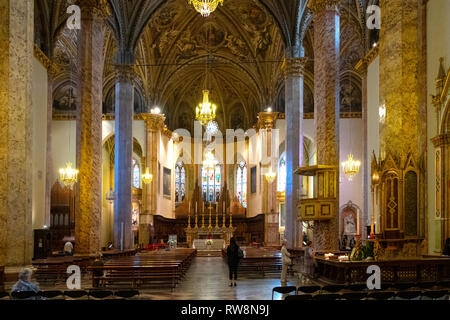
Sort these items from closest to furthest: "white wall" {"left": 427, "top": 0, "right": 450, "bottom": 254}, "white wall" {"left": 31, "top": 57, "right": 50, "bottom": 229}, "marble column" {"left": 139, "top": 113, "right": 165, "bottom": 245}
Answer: "white wall" {"left": 427, "top": 0, "right": 450, "bottom": 254} → "white wall" {"left": 31, "top": 57, "right": 50, "bottom": 229} → "marble column" {"left": 139, "top": 113, "right": 165, "bottom": 245}

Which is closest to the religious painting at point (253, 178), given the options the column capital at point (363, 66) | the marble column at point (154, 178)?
the marble column at point (154, 178)

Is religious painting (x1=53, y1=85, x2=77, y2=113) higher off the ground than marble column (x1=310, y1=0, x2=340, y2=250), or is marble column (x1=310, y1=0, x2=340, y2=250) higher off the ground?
religious painting (x1=53, y1=85, x2=77, y2=113)

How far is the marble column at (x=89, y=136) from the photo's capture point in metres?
15.1

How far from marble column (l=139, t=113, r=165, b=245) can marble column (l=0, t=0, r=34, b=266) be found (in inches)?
902

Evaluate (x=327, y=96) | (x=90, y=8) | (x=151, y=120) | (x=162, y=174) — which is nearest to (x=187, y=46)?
(x=151, y=120)

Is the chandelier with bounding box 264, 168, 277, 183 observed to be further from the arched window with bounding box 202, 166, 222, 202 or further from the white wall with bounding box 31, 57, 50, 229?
the white wall with bounding box 31, 57, 50, 229

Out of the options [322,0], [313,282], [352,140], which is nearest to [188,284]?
[313,282]

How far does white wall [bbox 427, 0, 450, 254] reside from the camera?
14438 millimetres

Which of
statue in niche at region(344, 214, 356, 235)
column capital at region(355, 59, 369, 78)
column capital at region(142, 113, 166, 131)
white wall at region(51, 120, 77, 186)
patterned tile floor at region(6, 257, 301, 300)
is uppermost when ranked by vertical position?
column capital at region(355, 59, 369, 78)

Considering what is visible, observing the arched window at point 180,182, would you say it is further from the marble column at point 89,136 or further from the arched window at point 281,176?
the marble column at point 89,136

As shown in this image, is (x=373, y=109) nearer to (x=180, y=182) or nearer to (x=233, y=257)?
(x=233, y=257)

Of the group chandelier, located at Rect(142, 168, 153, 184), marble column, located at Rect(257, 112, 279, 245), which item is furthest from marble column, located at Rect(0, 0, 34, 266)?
marble column, located at Rect(257, 112, 279, 245)
